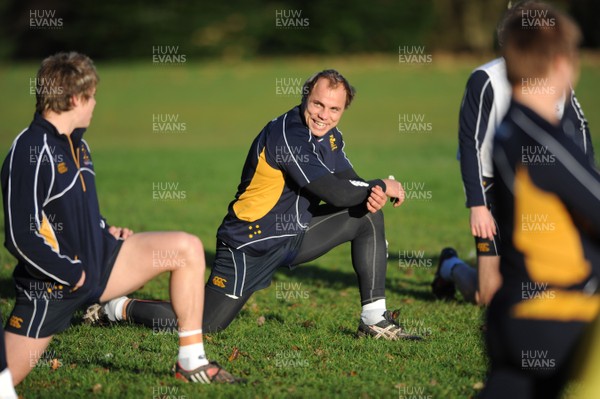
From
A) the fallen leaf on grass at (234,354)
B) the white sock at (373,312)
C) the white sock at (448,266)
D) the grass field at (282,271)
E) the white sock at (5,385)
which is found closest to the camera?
the white sock at (5,385)

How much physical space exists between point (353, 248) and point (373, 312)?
55 cm

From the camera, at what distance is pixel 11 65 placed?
42.3 meters

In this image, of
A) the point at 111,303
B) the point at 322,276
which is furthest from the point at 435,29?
the point at 111,303

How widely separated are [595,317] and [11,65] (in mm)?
42294

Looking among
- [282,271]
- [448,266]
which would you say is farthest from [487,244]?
[282,271]

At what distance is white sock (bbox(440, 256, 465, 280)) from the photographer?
794 cm

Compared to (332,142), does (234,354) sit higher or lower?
lower

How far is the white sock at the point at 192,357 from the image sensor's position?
530 centimetres

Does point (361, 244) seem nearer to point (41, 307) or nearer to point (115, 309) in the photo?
point (115, 309)

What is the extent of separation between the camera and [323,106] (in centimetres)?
652

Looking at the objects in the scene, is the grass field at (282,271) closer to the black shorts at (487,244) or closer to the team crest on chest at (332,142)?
the black shorts at (487,244)

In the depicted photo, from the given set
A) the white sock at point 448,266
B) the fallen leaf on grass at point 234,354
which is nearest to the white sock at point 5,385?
the fallen leaf on grass at point 234,354

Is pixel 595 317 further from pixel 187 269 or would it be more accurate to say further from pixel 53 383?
pixel 53 383

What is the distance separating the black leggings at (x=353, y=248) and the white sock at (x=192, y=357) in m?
1.40
